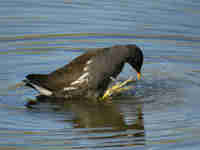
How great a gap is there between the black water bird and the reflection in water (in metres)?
0.20

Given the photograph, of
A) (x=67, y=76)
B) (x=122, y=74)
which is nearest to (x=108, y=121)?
(x=67, y=76)

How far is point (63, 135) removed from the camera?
776cm

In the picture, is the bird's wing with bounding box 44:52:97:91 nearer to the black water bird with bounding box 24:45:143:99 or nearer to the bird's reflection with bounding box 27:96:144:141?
the black water bird with bounding box 24:45:143:99

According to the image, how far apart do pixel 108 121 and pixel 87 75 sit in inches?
45.1

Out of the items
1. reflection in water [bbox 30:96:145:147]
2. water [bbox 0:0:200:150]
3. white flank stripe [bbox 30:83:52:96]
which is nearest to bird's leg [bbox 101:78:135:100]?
water [bbox 0:0:200:150]

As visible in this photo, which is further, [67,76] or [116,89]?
[116,89]

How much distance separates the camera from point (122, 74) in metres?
10.6

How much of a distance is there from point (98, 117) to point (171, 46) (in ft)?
12.0

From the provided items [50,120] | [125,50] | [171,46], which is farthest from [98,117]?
[171,46]

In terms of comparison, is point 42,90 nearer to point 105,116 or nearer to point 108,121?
point 105,116

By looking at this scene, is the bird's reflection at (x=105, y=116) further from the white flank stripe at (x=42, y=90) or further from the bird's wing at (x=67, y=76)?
the bird's wing at (x=67, y=76)

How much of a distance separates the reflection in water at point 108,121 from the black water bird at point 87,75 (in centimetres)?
20

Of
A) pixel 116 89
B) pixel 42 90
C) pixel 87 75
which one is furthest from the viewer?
pixel 116 89

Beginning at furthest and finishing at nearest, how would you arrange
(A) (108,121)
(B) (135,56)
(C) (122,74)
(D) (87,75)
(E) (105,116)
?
(C) (122,74)
(B) (135,56)
(D) (87,75)
(E) (105,116)
(A) (108,121)
